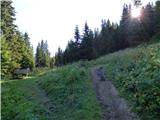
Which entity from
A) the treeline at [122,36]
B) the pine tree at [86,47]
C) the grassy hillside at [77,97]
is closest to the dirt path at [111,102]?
the grassy hillside at [77,97]

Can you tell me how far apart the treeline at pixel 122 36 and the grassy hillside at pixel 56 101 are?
39430mm

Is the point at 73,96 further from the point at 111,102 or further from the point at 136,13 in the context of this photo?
the point at 136,13

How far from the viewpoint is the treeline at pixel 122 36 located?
7394 cm

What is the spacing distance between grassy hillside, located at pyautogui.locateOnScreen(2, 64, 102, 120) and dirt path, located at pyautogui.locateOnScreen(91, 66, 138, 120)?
0.52 m

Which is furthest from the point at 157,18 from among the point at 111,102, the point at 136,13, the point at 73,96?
the point at 111,102

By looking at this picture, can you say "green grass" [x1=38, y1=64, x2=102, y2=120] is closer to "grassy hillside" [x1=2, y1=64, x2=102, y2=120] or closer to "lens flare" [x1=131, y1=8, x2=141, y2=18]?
"grassy hillside" [x1=2, y1=64, x2=102, y2=120]

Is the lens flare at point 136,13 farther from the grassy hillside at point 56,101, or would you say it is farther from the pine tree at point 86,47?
the grassy hillside at point 56,101

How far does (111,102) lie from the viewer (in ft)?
81.3

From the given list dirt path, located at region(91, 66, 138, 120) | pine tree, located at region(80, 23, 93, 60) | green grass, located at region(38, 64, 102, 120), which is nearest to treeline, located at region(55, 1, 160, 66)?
pine tree, located at region(80, 23, 93, 60)

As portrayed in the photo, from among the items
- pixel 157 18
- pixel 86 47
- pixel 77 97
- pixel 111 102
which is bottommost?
pixel 111 102

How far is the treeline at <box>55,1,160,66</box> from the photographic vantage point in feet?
243

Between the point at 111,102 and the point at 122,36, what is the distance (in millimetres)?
54728

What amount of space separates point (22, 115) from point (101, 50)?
61309 millimetres

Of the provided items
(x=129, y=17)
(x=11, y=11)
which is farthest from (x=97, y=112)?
(x=129, y=17)
